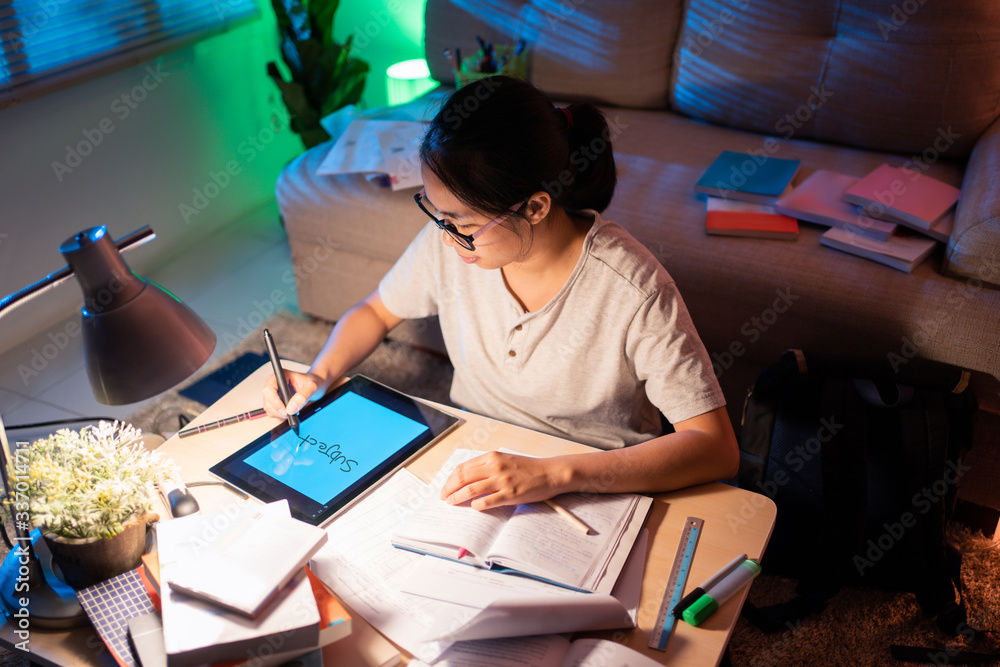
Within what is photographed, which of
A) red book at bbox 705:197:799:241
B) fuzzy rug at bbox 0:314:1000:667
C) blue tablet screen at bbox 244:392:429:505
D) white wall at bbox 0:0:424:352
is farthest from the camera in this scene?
white wall at bbox 0:0:424:352

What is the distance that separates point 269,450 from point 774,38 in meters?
1.95

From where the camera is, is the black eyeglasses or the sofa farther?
the sofa

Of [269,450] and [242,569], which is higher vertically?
[242,569]

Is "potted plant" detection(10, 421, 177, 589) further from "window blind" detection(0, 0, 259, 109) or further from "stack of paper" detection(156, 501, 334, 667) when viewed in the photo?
"window blind" detection(0, 0, 259, 109)

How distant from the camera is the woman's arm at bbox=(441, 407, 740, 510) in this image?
0.98 m

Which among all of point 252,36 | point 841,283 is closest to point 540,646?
point 841,283

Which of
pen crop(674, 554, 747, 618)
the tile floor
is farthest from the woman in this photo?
the tile floor

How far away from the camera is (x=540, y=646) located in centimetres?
83

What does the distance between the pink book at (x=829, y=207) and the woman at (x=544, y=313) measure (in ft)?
2.65

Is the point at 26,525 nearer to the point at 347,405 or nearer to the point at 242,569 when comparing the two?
the point at 242,569

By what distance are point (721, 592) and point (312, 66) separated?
2.49 meters

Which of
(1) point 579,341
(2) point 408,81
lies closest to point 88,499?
(1) point 579,341

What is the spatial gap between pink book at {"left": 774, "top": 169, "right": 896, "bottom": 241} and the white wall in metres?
1.90

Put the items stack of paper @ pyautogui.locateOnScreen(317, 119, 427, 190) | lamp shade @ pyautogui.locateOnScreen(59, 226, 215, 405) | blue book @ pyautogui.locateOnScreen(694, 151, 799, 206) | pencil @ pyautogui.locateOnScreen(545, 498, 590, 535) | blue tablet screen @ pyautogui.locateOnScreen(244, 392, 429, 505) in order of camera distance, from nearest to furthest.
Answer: lamp shade @ pyautogui.locateOnScreen(59, 226, 215, 405) → pencil @ pyautogui.locateOnScreen(545, 498, 590, 535) → blue tablet screen @ pyautogui.locateOnScreen(244, 392, 429, 505) → blue book @ pyautogui.locateOnScreen(694, 151, 799, 206) → stack of paper @ pyautogui.locateOnScreen(317, 119, 427, 190)
